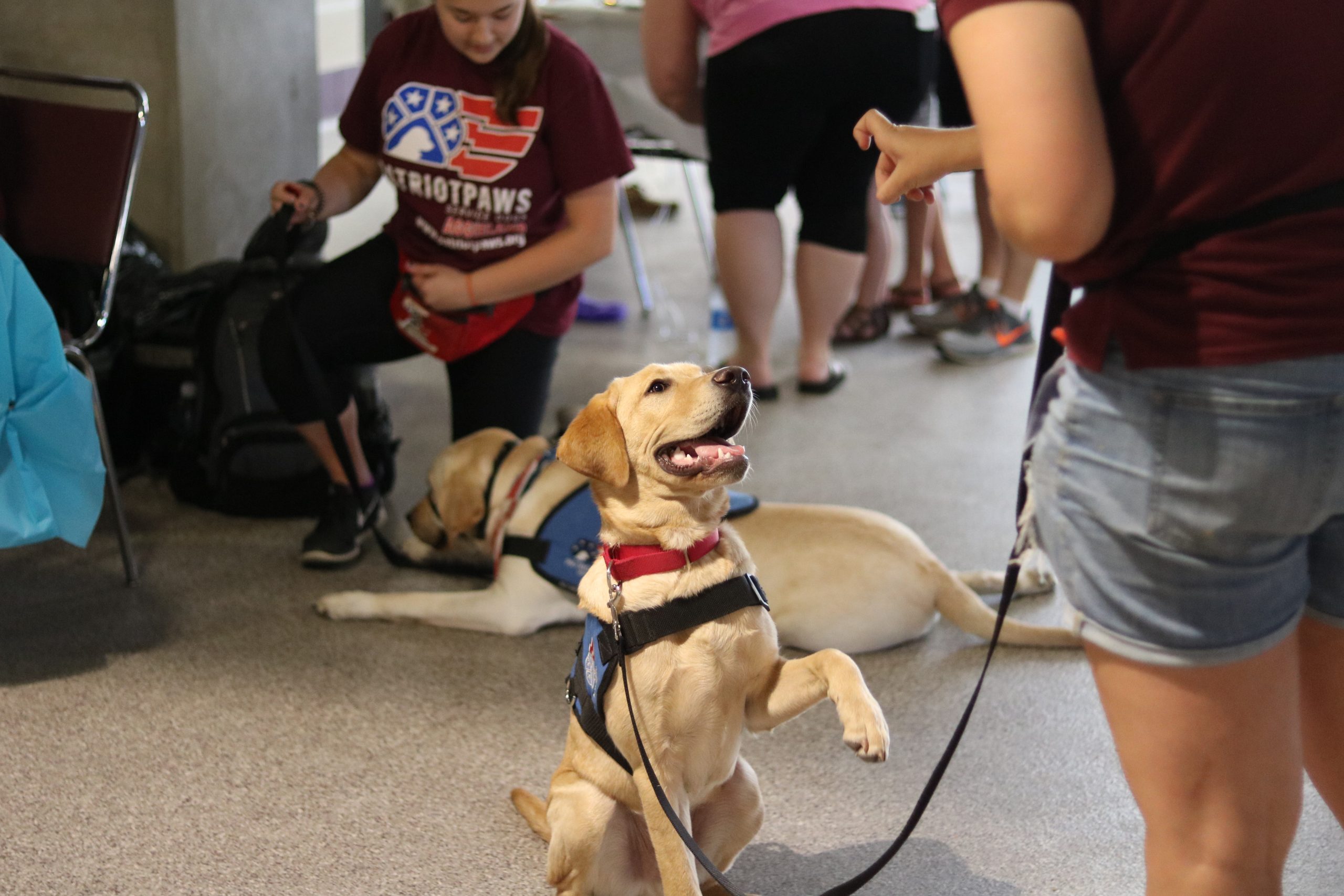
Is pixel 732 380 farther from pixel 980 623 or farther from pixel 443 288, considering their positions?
pixel 443 288

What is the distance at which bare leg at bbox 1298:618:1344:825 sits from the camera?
3.35 feet

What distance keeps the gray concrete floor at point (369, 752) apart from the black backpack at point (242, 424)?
0.07 m

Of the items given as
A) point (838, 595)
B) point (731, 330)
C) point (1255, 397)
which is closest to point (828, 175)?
point (731, 330)

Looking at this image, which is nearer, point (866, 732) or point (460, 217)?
point (866, 732)

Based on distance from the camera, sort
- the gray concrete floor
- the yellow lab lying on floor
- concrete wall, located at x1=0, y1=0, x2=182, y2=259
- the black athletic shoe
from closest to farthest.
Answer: the gray concrete floor < the yellow lab lying on floor < the black athletic shoe < concrete wall, located at x1=0, y1=0, x2=182, y2=259

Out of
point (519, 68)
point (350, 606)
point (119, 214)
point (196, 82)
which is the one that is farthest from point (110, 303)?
point (196, 82)

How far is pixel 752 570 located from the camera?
1517 mm

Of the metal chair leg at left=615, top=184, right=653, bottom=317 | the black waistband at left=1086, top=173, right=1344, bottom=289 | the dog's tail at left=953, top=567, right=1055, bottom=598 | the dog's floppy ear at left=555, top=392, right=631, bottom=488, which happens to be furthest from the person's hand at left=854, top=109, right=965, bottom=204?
the metal chair leg at left=615, top=184, right=653, bottom=317

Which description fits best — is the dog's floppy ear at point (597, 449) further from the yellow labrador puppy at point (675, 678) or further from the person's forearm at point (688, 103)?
the person's forearm at point (688, 103)

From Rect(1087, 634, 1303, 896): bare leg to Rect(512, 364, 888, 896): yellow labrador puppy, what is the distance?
394 mm

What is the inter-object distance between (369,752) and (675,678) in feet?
2.71

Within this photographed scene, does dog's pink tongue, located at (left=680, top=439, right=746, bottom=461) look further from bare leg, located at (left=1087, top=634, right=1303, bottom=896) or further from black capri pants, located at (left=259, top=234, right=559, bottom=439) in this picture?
black capri pants, located at (left=259, top=234, right=559, bottom=439)

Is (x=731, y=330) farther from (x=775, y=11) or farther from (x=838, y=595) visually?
(x=838, y=595)

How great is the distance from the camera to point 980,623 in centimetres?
230
